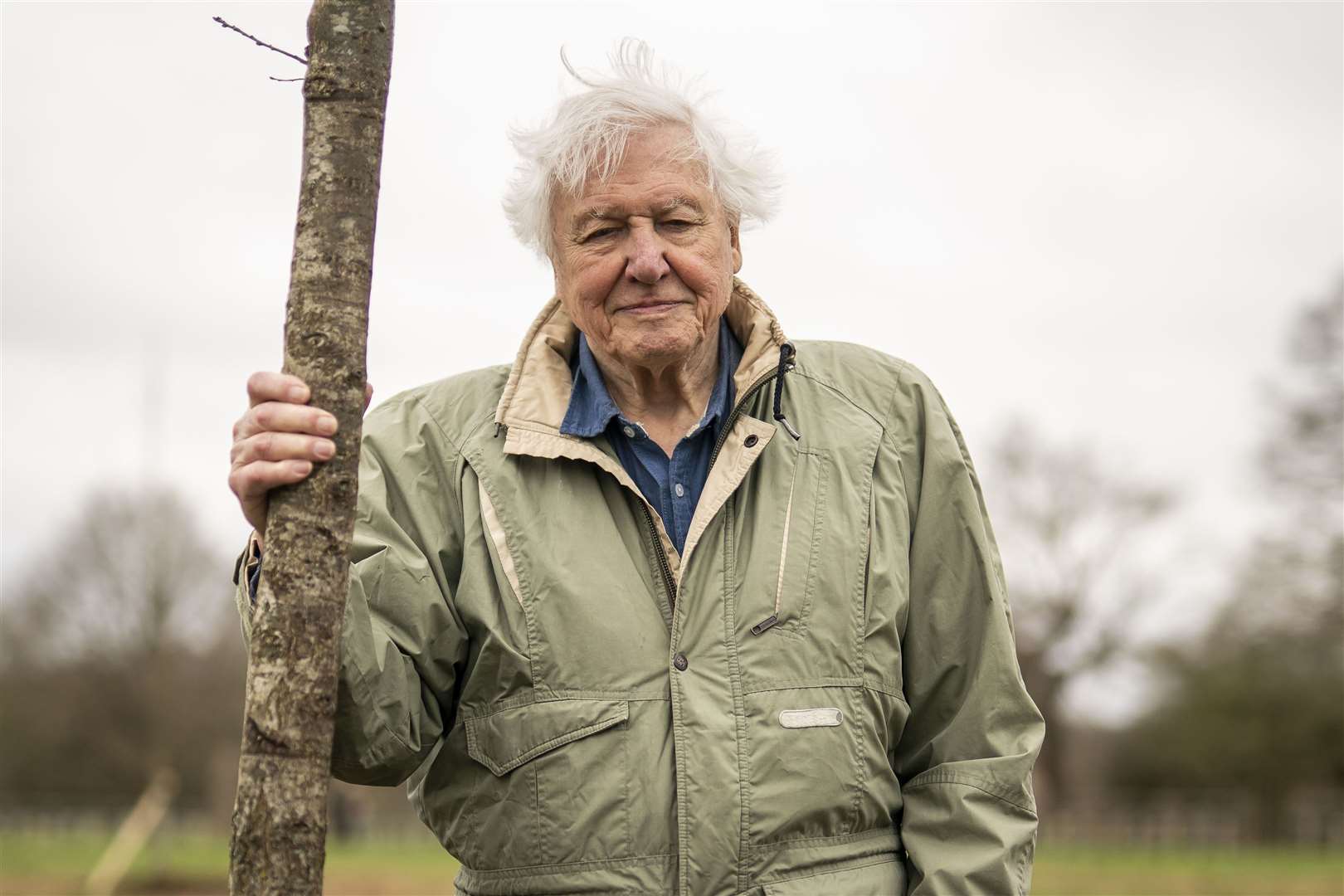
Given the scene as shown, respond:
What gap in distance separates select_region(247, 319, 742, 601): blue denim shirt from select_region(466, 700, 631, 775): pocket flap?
420mm

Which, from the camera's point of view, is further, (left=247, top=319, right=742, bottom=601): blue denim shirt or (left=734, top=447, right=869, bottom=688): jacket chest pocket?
(left=247, top=319, right=742, bottom=601): blue denim shirt

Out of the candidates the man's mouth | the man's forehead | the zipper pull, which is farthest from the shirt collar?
the zipper pull

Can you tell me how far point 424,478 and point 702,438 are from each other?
651 millimetres

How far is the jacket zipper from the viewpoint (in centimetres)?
288

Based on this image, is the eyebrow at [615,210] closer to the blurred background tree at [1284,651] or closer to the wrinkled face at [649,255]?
the wrinkled face at [649,255]

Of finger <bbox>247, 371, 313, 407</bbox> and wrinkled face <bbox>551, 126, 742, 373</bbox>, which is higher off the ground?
wrinkled face <bbox>551, 126, 742, 373</bbox>

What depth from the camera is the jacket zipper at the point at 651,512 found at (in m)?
2.88

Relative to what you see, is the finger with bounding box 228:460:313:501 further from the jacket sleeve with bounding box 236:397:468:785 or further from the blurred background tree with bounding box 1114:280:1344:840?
the blurred background tree with bounding box 1114:280:1344:840

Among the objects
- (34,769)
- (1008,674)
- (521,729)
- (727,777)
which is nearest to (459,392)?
(521,729)

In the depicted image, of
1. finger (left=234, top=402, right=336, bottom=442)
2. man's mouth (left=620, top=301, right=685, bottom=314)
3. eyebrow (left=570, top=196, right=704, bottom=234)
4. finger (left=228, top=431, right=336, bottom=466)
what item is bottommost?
finger (left=228, top=431, right=336, bottom=466)

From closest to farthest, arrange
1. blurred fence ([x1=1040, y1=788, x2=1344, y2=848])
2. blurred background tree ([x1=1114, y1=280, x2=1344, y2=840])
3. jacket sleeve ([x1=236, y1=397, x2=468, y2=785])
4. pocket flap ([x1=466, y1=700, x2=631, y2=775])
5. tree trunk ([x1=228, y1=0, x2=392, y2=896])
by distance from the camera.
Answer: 1. tree trunk ([x1=228, y1=0, x2=392, y2=896])
2. jacket sleeve ([x1=236, y1=397, x2=468, y2=785])
3. pocket flap ([x1=466, y1=700, x2=631, y2=775])
4. blurred background tree ([x1=1114, y1=280, x2=1344, y2=840])
5. blurred fence ([x1=1040, y1=788, x2=1344, y2=848])

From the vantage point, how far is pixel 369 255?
2559 mm

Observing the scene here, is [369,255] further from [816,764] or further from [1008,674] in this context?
[1008,674]

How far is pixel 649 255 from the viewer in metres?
3.03
